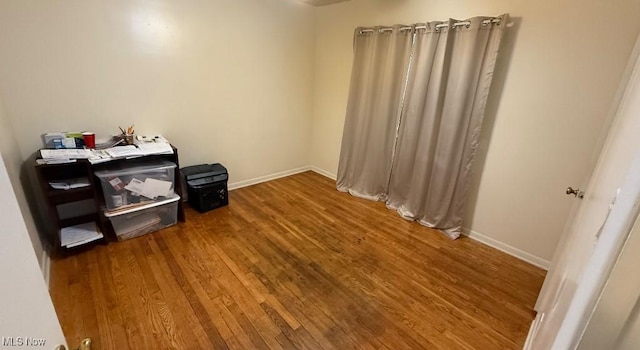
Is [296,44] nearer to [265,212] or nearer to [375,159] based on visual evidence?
[375,159]

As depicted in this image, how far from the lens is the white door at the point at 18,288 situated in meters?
0.44

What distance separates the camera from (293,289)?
1.88 m

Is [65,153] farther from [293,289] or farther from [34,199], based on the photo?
[293,289]

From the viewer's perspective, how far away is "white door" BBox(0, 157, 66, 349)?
44 centimetres

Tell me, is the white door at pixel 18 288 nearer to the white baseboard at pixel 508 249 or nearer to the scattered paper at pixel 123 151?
the scattered paper at pixel 123 151

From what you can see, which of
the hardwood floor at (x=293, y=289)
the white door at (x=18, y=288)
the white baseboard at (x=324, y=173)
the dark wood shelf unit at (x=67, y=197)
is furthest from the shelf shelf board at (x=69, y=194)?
the white baseboard at (x=324, y=173)

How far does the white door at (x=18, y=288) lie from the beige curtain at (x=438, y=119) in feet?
8.81

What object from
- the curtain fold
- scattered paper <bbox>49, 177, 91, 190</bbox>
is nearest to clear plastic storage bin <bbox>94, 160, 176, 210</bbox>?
scattered paper <bbox>49, 177, 91, 190</bbox>

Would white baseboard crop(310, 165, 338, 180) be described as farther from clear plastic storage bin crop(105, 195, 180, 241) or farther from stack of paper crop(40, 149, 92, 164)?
stack of paper crop(40, 149, 92, 164)

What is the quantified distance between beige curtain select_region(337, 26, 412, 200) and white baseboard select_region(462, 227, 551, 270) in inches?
39.6

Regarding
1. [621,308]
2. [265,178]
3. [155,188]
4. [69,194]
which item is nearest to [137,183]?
[155,188]

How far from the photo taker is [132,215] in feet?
7.61

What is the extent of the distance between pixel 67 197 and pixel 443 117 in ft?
10.5

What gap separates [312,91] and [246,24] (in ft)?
4.06
